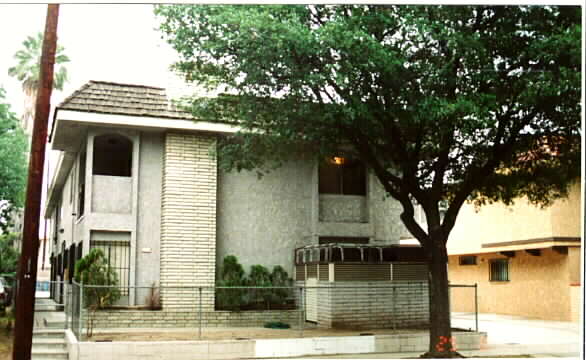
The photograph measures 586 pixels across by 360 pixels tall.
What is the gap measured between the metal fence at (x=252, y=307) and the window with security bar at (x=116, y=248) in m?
0.40

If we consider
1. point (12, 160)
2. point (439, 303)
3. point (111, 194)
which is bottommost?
point (439, 303)

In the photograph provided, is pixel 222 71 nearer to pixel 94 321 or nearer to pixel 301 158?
pixel 301 158

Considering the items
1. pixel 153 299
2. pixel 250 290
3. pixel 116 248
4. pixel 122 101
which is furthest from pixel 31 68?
pixel 250 290

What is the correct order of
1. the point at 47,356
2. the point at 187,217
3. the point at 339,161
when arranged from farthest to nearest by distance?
the point at 339,161, the point at 187,217, the point at 47,356

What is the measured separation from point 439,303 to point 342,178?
131 inches

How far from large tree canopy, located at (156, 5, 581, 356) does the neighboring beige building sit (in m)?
1.42

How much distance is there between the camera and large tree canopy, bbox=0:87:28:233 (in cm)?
1498

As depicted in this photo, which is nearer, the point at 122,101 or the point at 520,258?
the point at 122,101

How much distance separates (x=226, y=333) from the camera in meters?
13.4

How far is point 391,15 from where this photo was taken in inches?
483

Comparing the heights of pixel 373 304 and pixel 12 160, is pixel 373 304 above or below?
below

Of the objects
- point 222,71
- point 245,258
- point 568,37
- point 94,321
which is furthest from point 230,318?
point 568,37

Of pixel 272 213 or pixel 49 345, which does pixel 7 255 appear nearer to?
pixel 49 345

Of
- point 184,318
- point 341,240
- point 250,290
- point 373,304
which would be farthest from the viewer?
point 341,240
